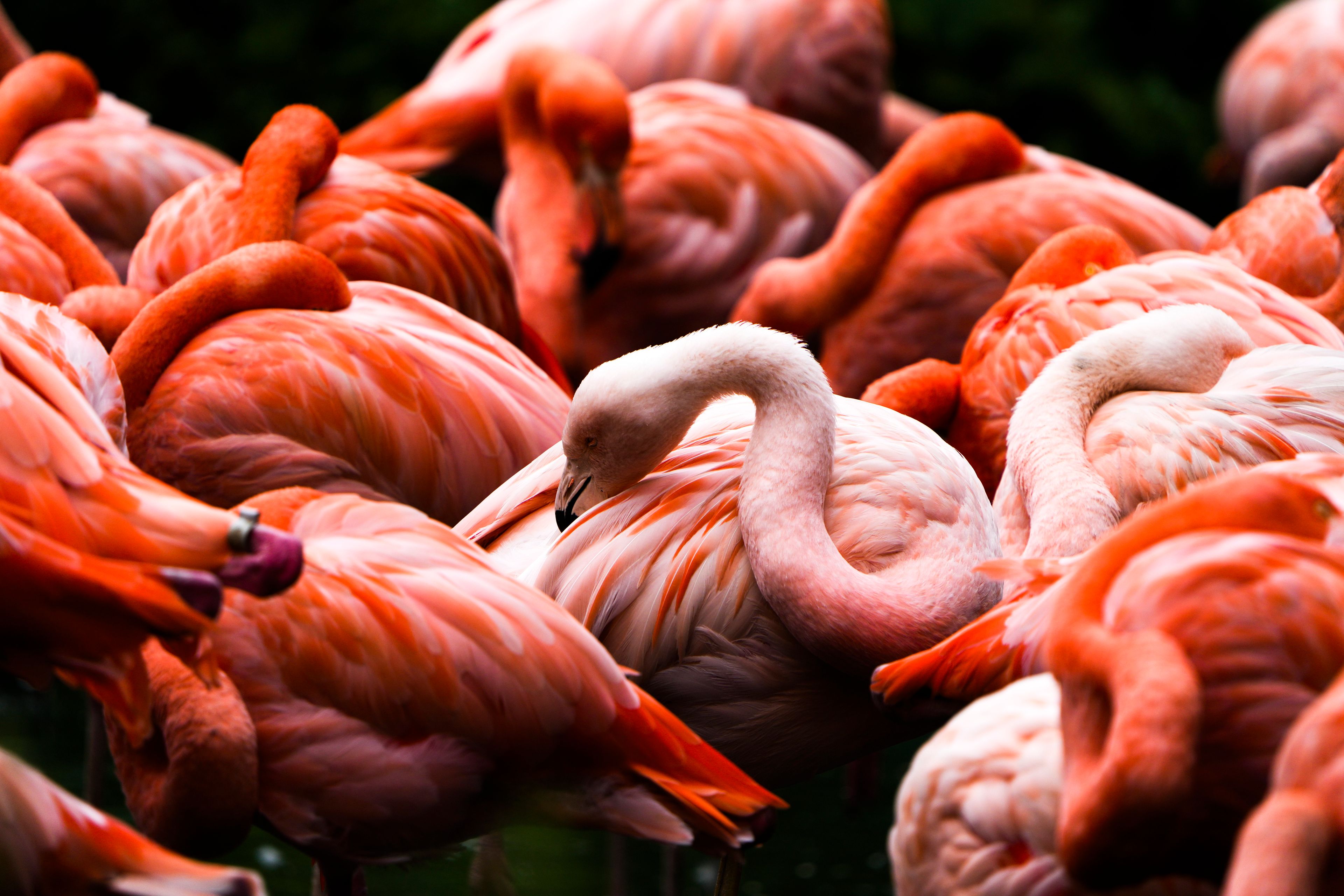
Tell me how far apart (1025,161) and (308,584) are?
240 cm

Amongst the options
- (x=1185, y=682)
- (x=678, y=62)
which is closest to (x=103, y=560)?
(x=1185, y=682)

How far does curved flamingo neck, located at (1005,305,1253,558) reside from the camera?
2129 millimetres

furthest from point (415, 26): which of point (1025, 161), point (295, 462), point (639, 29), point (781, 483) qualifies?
point (781, 483)

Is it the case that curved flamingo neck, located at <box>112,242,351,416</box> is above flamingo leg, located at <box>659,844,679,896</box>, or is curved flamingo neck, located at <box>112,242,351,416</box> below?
above

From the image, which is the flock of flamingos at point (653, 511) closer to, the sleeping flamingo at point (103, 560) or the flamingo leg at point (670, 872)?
the sleeping flamingo at point (103, 560)

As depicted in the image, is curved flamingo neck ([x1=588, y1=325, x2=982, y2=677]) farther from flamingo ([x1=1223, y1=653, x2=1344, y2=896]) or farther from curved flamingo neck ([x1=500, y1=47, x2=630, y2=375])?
curved flamingo neck ([x1=500, y1=47, x2=630, y2=375])

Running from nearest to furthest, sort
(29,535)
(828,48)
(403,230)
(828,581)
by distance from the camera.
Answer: (29,535), (828,581), (403,230), (828,48)

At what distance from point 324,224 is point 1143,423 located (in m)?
1.57

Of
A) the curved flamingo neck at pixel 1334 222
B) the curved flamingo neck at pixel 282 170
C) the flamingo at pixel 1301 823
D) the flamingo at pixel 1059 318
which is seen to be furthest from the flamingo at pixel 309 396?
the flamingo at pixel 1301 823

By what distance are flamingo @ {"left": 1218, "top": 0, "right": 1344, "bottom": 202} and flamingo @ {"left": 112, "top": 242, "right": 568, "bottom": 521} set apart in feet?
12.6

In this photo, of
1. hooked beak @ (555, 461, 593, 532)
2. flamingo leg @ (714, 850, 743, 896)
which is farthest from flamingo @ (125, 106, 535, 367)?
flamingo leg @ (714, 850, 743, 896)

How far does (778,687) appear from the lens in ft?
6.67

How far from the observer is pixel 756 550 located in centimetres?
197

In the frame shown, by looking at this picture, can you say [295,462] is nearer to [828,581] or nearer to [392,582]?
[392,582]
